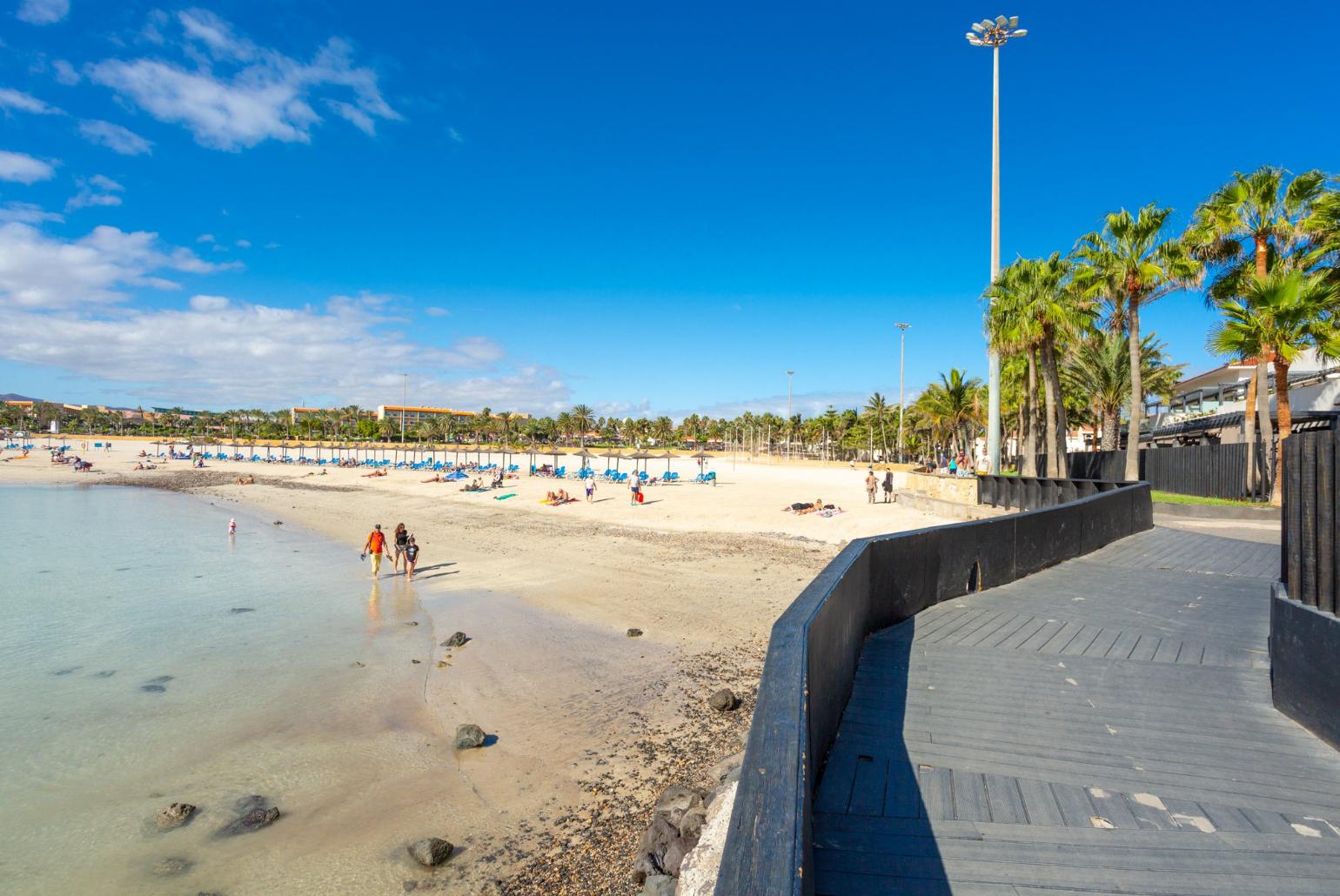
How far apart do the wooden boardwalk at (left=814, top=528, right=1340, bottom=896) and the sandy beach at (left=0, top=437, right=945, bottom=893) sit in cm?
288

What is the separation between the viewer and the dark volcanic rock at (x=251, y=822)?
6438 millimetres

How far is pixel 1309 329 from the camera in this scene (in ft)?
60.5

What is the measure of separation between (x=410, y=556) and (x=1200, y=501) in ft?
80.8

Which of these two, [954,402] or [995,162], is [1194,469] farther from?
[954,402]

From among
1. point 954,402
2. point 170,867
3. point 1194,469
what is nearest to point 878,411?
point 954,402

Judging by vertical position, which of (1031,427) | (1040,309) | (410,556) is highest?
(1040,309)

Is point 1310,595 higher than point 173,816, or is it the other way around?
point 1310,595

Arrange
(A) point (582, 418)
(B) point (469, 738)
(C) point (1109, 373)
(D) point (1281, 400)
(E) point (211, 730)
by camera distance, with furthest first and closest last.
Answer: (A) point (582, 418) → (C) point (1109, 373) → (D) point (1281, 400) → (E) point (211, 730) → (B) point (469, 738)

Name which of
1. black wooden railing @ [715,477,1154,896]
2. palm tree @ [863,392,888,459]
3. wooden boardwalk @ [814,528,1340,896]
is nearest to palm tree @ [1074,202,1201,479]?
black wooden railing @ [715,477,1154,896]

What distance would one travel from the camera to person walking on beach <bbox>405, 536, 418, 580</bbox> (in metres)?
17.3

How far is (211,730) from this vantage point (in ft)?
28.3

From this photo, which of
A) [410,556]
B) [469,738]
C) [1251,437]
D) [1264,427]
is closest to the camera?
[469,738]

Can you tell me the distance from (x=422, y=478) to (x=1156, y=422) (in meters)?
52.1

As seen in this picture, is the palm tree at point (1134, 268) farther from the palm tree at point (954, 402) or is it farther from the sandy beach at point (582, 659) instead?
the palm tree at point (954, 402)
